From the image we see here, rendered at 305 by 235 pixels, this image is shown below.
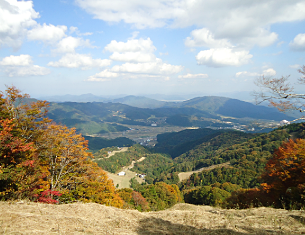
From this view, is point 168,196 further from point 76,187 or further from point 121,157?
point 121,157

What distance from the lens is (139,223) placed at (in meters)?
8.25

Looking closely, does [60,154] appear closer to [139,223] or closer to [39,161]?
[39,161]

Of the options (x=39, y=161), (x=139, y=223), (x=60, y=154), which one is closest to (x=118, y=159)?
(x=60, y=154)

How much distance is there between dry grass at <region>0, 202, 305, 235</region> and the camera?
686cm

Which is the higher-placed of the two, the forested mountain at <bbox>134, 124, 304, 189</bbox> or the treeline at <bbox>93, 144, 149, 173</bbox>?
the forested mountain at <bbox>134, 124, 304, 189</bbox>

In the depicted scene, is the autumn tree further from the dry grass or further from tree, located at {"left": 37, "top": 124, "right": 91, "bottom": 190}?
the dry grass

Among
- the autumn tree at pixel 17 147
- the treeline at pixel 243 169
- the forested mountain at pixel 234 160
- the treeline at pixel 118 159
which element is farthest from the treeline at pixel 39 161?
the treeline at pixel 118 159

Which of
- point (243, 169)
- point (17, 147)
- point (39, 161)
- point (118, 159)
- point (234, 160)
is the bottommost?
point (118, 159)

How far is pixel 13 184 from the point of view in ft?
42.3

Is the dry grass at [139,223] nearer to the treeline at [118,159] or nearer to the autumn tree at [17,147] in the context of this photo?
the autumn tree at [17,147]

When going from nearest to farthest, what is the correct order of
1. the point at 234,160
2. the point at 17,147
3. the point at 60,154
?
1. the point at 17,147
2. the point at 60,154
3. the point at 234,160

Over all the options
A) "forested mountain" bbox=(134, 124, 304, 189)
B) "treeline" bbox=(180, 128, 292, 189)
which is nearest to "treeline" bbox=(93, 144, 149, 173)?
"forested mountain" bbox=(134, 124, 304, 189)

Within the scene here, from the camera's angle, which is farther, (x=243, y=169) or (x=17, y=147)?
(x=243, y=169)

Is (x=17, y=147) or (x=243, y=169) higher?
(x=17, y=147)
